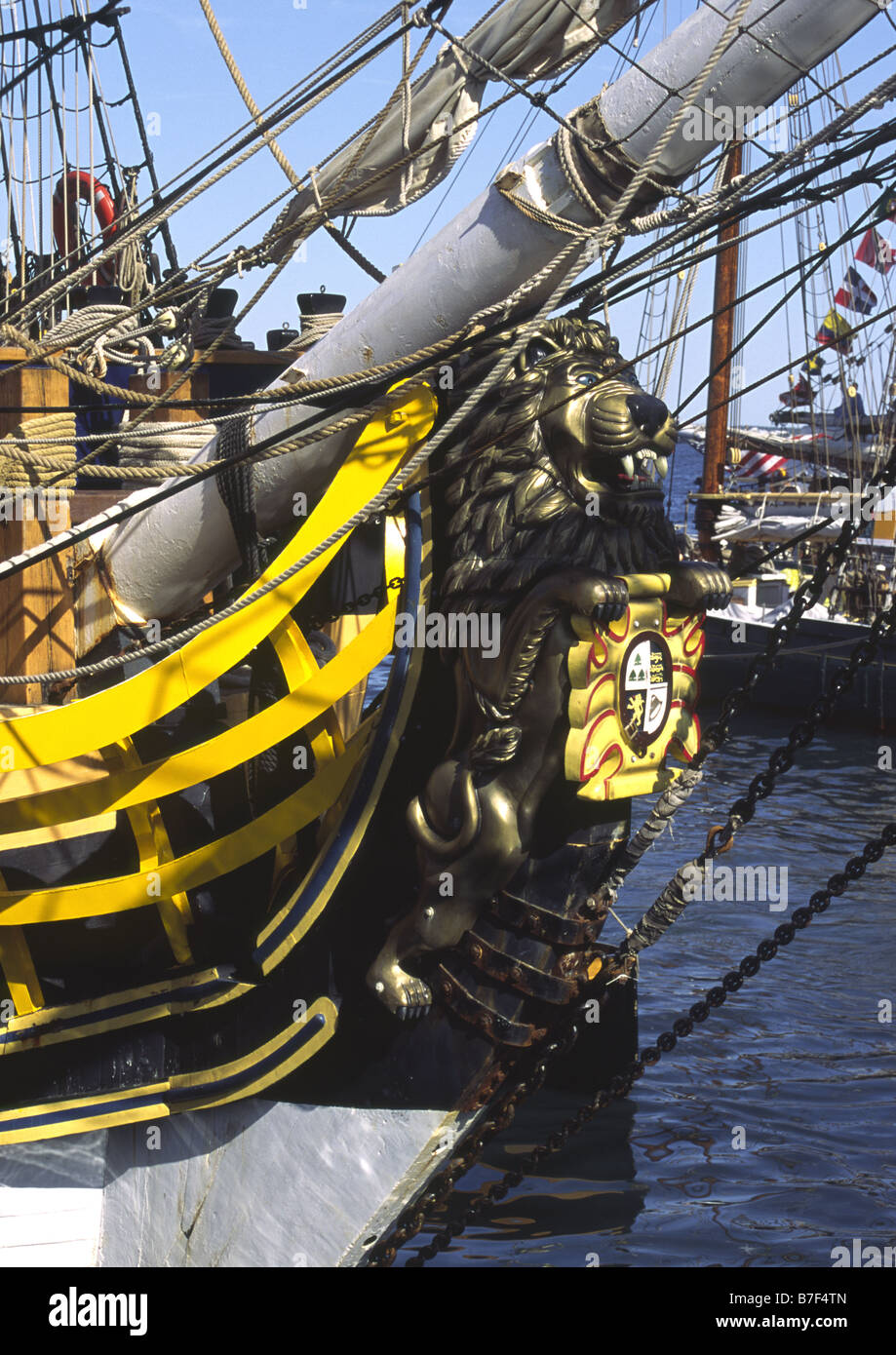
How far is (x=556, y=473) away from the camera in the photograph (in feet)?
16.3

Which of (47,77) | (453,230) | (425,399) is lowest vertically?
(425,399)

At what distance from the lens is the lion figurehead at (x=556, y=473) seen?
195 inches

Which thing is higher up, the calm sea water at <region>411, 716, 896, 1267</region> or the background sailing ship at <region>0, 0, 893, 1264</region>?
the background sailing ship at <region>0, 0, 893, 1264</region>

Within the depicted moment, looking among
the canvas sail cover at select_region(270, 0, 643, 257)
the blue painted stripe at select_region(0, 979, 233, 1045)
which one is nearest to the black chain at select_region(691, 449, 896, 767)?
the canvas sail cover at select_region(270, 0, 643, 257)

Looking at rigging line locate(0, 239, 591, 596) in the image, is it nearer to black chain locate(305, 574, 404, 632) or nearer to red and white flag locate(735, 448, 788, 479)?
black chain locate(305, 574, 404, 632)

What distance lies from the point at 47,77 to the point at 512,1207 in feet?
31.0

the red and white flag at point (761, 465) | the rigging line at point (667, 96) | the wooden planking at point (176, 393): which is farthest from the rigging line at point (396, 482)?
the red and white flag at point (761, 465)

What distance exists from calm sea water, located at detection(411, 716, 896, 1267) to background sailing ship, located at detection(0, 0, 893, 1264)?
6.90 feet

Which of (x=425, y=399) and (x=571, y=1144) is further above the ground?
(x=425, y=399)

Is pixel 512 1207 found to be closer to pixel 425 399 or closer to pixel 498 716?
pixel 498 716

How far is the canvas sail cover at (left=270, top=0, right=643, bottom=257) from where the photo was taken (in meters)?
5.28

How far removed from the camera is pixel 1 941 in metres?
5.94

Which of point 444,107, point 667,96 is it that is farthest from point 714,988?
point 444,107

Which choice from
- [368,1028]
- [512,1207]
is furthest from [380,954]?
[512,1207]
